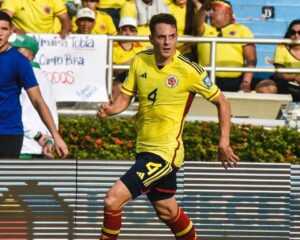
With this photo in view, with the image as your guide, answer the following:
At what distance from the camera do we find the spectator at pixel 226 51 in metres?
13.4

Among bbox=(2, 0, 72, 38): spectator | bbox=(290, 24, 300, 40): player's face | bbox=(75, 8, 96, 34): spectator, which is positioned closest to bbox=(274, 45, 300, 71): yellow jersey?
bbox=(290, 24, 300, 40): player's face

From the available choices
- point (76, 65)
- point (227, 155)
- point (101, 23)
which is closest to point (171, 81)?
point (227, 155)

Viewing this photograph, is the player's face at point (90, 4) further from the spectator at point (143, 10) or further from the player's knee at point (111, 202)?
the player's knee at point (111, 202)

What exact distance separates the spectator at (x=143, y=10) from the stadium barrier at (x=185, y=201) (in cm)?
468

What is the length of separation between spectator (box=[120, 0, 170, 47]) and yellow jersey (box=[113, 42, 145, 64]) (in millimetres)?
270

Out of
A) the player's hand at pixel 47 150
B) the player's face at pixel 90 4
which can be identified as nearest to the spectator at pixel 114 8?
the player's face at pixel 90 4

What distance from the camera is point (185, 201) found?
9250 mm

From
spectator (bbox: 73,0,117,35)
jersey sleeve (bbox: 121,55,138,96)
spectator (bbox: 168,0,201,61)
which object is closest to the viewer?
jersey sleeve (bbox: 121,55,138,96)

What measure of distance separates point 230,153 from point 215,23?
220 inches

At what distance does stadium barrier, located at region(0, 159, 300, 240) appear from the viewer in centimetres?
913

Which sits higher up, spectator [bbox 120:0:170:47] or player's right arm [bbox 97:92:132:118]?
player's right arm [bbox 97:92:132:118]

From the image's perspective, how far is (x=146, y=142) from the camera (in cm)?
840

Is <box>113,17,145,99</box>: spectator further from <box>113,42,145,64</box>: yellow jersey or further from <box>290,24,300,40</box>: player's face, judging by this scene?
<box>290,24,300,40</box>: player's face

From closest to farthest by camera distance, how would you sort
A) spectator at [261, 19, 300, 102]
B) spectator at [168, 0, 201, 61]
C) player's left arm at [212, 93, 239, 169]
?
player's left arm at [212, 93, 239, 169], spectator at [261, 19, 300, 102], spectator at [168, 0, 201, 61]
